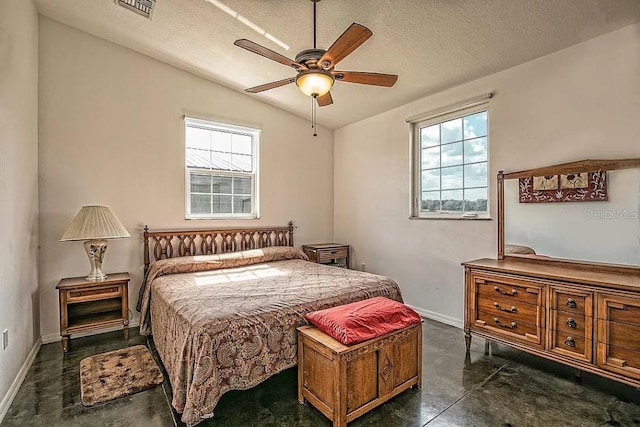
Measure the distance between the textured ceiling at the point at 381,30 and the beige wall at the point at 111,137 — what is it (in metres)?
0.27

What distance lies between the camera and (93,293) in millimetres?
3137

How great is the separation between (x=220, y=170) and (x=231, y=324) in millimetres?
2787

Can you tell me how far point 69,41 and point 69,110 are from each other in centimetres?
73

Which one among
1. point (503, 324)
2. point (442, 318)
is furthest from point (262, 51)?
point (442, 318)

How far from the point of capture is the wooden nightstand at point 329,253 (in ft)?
15.6

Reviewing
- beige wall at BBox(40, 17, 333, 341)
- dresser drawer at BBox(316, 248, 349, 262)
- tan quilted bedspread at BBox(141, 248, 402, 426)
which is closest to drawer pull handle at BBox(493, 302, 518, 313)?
tan quilted bedspread at BBox(141, 248, 402, 426)

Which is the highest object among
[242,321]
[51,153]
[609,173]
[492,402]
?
[51,153]

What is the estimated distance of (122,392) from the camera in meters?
2.32

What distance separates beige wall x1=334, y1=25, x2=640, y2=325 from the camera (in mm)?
2578

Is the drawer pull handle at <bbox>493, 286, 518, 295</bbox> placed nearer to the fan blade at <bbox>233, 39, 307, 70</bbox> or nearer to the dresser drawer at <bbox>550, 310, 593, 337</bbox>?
the dresser drawer at <bbox>550, 310, 593, 337</bbox>

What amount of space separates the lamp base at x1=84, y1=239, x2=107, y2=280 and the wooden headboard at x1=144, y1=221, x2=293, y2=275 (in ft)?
1.61

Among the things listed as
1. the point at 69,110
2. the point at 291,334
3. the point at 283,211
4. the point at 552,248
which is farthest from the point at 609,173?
the point at 69,110

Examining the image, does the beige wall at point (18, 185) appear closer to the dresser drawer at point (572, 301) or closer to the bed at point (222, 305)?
the bed at point (222, 305)

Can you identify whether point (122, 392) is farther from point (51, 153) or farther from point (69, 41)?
point (69, 41)
